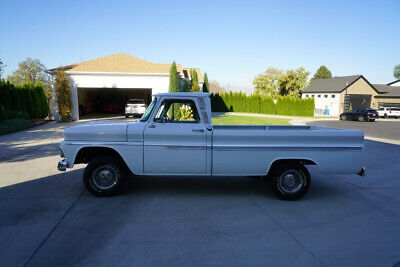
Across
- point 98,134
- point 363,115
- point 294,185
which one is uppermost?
point 98,134

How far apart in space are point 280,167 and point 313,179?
89.5 inches

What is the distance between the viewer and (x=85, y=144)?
5.02 metres

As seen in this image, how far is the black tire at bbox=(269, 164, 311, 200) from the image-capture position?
5.09 metres

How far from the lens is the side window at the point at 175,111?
16.9 feet

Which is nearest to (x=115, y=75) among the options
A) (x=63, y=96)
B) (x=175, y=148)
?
(x=63, y=96)

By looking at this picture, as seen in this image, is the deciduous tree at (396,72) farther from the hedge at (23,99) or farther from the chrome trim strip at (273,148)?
the chrome trim strip at (273,148)

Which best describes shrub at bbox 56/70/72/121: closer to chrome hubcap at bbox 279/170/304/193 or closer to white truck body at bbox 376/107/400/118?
chrome hubcap at bbox 279/170/304/193

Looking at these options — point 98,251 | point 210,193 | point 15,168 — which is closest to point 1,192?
point 15,168

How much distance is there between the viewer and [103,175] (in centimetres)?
515

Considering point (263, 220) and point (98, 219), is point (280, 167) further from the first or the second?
point (98, 219)

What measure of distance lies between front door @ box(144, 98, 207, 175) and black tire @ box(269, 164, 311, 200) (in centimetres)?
138

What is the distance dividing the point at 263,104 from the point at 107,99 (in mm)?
22197

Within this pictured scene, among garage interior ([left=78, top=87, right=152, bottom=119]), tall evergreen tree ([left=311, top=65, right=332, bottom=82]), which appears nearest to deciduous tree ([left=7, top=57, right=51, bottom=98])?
Answer: garage interior ([left=78, top=87, right=152, bottom=119])

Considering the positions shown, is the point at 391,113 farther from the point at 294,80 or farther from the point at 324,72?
the point at 324,72
